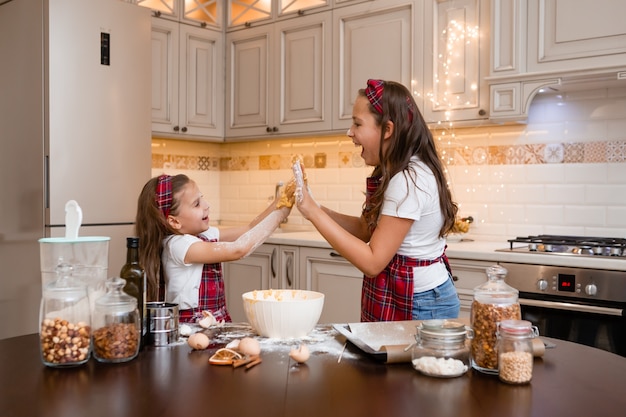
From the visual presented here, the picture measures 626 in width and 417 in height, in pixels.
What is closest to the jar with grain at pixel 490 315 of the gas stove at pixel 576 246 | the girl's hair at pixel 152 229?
the girl's hair at pixel 152 229

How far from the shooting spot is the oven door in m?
2.51

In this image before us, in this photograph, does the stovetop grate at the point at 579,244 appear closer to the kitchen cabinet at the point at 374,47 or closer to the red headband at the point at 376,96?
the kitchen cabinet at the point at 374,47

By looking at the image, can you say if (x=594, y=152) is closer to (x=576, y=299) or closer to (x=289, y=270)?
(x=576, y=299)

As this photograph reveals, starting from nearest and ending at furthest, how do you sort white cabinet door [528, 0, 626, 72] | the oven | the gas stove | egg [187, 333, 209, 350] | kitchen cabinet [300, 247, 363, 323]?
egg [187, 333, 209, 350] → the oven → the gas stove → white cabinet door [528, 0, 626, 72] → kitchen cabinet [300, 247, 363, 323]

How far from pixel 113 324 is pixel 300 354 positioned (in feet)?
1.21

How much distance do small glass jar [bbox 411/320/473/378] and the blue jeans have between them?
2.06 feet

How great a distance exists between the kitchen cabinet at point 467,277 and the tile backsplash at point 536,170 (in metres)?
→ 0.60

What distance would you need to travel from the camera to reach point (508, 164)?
3.39 m

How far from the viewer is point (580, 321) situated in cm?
258

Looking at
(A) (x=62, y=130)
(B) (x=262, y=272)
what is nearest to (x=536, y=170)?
(B) (x=262, y=272)

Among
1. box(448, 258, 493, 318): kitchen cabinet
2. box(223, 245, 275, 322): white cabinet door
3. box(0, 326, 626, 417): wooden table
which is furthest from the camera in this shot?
box(223, 245, 275, 322): white cabinet door

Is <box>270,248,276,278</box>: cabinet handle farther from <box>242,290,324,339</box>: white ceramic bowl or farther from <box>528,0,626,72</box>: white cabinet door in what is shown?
<box>242,290,324,339</box>: white ceramic bowl

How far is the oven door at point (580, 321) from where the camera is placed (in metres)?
2.51

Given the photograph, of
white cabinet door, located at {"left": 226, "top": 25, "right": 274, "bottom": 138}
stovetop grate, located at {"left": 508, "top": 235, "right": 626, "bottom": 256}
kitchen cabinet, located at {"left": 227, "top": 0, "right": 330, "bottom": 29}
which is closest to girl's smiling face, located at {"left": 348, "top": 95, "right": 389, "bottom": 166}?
stovetop grate, located at {"left": 508, "top": 235, "right": 626, "bottom": 256}
